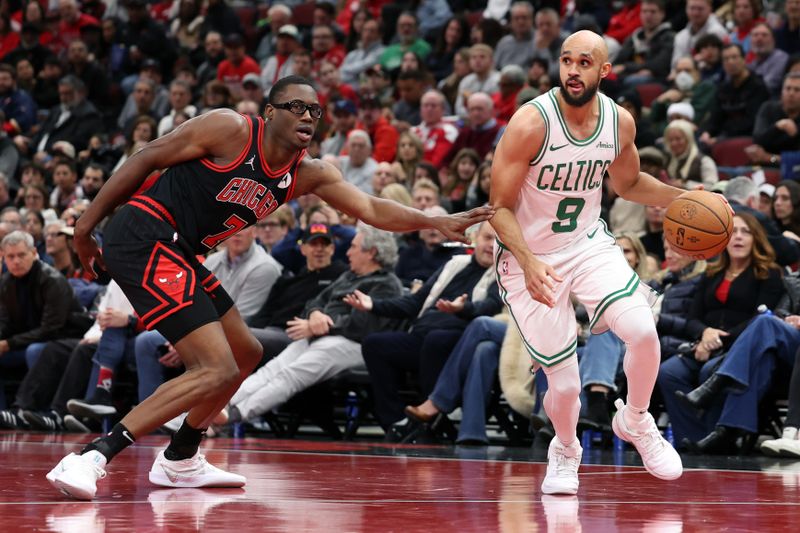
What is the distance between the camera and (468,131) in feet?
42.1

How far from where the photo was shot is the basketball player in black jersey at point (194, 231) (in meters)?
5.21

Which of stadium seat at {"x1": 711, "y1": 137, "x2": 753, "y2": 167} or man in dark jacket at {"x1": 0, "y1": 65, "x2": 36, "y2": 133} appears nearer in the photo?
stadium seat at {"x1": 711, "y1": 137, "x2": 753, "y2": 167}

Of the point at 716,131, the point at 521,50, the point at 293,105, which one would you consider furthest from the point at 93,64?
the point at 293,105

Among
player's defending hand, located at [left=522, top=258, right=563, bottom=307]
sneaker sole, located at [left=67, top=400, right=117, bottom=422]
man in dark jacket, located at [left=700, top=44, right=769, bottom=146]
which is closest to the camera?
player's defending hand, located at [left=522, top=258, right=563, bottom=307]

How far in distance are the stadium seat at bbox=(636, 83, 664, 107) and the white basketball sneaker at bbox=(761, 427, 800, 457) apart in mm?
5917

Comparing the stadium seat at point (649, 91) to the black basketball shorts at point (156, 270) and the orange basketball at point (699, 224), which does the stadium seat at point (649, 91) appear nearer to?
the orange basketball at point (699, 224)

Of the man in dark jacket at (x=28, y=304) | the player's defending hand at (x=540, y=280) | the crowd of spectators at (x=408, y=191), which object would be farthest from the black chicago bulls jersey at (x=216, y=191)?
the man in dark jacket at (x=28, y=304)

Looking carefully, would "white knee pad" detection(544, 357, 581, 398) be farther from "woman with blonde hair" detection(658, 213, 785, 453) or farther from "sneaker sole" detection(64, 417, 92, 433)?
"sneaker sole" detection(64, 417, 92, 433)

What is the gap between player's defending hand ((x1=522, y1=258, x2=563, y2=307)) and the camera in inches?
205

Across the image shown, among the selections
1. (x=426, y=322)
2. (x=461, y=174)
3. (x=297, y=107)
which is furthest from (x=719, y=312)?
(x=297, y=107)

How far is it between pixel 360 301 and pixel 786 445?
3195 mm

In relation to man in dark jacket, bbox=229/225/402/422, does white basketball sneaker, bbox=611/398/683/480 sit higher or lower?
lower

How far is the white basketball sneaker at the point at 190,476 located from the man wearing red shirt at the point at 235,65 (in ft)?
38.1

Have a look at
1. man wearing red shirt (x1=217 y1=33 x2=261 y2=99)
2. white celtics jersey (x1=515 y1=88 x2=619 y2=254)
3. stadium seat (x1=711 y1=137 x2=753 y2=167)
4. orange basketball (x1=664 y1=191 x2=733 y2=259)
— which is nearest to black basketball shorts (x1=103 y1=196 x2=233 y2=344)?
white celtics jersey (x1=515 y1=88 x2=619 y2=254)
